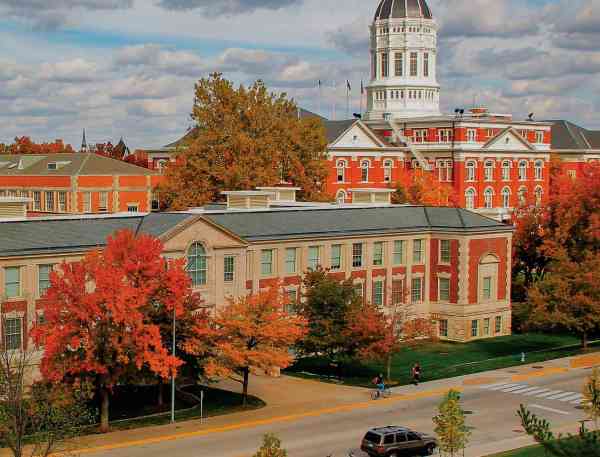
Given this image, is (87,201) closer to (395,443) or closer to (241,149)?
(241,149)

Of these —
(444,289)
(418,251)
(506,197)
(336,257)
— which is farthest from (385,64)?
(336,257)

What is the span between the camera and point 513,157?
13312cm

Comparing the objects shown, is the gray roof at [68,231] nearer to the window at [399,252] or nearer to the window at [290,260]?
the window at [290,260]

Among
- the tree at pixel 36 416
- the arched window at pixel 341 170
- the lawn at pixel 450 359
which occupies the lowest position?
the lawn at pixel 450 359

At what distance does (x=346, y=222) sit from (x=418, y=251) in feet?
22.0

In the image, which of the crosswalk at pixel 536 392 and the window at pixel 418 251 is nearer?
the crosswalk at pixel 536 392

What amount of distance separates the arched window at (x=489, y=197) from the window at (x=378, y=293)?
65.8 meters

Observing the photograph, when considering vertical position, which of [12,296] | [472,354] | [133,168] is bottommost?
[472,354]

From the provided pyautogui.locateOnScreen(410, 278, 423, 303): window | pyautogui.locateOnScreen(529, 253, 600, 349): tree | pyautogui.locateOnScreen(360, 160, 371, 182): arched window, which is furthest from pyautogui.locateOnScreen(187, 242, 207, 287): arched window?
pyautogui.locateOnScreen(360, 160, 371, 182): arched window

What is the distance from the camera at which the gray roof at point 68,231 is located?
49.7 m

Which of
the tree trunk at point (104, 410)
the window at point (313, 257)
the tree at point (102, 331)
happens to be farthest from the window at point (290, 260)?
the tree trunk at point (104, 410)

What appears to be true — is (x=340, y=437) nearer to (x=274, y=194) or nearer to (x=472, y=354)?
(x=472, y=354)

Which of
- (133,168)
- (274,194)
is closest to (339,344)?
(274,194)

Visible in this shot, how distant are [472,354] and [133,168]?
46.1 meters
